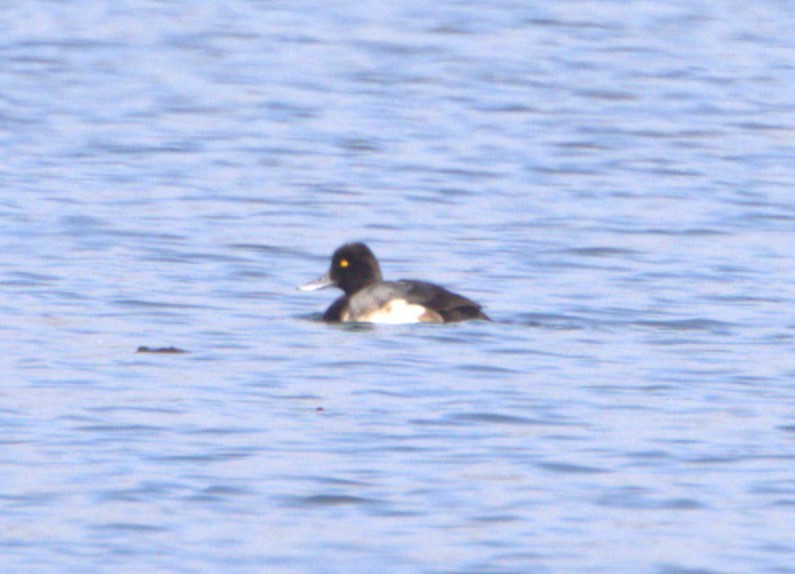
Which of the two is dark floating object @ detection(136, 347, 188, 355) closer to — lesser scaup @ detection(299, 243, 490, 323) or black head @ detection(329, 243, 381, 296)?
lesser scaup @ detection(299, 243, 490, 323)

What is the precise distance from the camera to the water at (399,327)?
25.4ft

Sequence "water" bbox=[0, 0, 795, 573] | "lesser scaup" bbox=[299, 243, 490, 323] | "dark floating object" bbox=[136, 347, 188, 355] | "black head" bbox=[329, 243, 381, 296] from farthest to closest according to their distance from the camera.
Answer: "black head" bbox=[329, 243, 381, 296] < "lesser scaup" bbox=[299, 243, 490, 323] < "dark floating object" bbox=[136, 347, 188, 355] < "water" bbox=[0, 0, 795, 573]

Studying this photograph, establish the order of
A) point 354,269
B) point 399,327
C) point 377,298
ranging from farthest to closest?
point 354,269 < point 377,298 < point 399,327

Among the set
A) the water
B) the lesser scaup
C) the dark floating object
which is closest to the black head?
the lesser scaup

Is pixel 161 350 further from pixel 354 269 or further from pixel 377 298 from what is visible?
pixel 354 269

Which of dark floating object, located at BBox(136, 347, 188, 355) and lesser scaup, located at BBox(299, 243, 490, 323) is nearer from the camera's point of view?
dark floating object, located at BBox(136, 347, 188, 355)

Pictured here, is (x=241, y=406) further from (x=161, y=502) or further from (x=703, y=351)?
(x=703, y=351)

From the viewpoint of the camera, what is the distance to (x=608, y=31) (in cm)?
2830

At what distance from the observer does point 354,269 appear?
12.9m

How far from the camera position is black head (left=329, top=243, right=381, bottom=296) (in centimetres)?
1291

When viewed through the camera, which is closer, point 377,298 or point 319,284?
point 377,298

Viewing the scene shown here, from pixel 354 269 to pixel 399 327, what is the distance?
87 cm

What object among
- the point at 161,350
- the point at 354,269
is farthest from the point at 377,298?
the point at 161,350

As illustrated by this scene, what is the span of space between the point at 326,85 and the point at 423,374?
13486 millimetres
